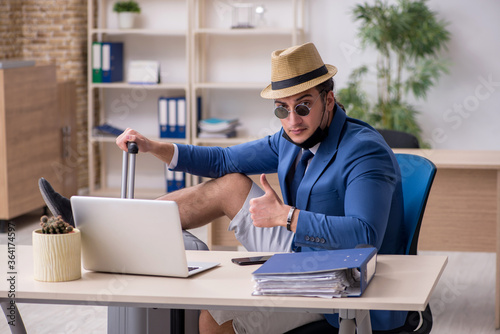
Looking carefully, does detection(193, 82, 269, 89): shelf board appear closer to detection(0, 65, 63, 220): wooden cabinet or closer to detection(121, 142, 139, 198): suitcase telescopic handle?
detection(0, 65, 63, 220): wooden cabinet

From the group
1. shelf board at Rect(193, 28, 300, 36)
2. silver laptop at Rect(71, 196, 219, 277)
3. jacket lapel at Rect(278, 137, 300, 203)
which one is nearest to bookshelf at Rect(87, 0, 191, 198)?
shelf board at Rect(193, 28, 300, 36)

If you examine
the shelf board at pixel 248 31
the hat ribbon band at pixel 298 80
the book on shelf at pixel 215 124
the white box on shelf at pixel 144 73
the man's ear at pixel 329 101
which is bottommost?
the book on shelf at pixel 215 124

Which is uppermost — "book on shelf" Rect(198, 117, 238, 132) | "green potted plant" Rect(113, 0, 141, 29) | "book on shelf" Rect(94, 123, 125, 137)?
"green potted plant" Rect(113, 0, 141, 29)

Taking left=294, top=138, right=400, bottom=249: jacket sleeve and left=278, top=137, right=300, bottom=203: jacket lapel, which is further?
left=278, top=137, right=300, bottom=203: jacket lapel

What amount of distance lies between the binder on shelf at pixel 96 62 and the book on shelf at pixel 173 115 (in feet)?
1.82

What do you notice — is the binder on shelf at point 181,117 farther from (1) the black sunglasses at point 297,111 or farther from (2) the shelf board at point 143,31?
Answer: (1) the black sunglasses at point 297,111

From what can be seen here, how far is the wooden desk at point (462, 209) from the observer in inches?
131

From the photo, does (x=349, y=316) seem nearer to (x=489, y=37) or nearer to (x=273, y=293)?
(x=273, y=293)

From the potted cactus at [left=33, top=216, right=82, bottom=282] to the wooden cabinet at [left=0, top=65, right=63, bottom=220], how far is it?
130 inches

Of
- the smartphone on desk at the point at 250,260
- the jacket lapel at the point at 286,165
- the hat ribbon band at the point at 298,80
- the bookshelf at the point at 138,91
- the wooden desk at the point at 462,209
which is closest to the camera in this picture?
the smartphone on desk at the point at 250,260

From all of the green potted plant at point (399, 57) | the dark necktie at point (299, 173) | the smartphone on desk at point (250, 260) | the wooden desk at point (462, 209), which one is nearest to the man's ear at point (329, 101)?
the dark necktie at point (299, 173)

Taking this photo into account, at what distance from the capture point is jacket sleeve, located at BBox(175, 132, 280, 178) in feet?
8.19

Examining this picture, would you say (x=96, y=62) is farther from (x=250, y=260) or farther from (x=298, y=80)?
(x=250, y=260)

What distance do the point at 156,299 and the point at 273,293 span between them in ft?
0.80
